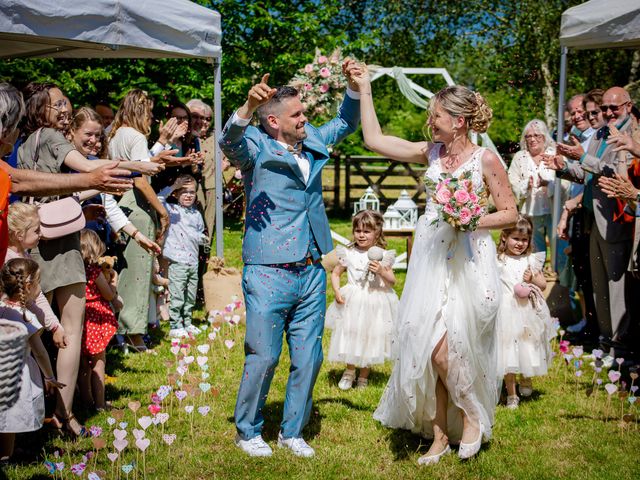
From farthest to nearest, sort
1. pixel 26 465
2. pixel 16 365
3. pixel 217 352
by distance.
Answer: pixel 217 352, pixel 26 465, pixel 16 365

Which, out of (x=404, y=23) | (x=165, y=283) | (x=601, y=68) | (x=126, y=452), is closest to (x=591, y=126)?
(x=165, y=283)

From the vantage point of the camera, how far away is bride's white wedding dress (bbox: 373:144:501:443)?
14.2 feet

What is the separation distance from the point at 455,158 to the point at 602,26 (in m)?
3.48

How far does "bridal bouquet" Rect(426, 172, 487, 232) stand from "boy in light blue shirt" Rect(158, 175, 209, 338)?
381 cm

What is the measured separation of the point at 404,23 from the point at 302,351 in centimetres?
1756

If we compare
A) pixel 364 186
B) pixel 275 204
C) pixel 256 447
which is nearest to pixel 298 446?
pixel 256 447

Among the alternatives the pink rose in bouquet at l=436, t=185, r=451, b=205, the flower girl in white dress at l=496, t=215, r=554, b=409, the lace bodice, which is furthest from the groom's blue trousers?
the flower girl in white dress at l=496, t=215, r=554, b=409

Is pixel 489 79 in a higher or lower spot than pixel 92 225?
higher

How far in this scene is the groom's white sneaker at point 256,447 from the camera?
4461mm

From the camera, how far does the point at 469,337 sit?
14.2 ft

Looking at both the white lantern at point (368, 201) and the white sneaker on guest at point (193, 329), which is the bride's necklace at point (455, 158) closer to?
the white sneaker on guest at point (193, 329)

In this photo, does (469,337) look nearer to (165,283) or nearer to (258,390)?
(258,390)

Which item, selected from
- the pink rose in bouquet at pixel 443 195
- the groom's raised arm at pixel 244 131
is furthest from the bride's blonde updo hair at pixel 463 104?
the groom's raised arm at pixel 244 131

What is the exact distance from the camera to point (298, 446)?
14.8ft
